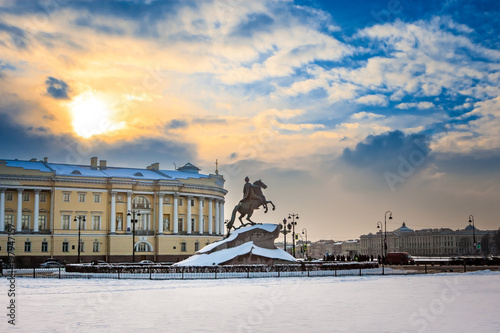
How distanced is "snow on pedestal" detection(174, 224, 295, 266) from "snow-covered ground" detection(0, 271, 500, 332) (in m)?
15.1

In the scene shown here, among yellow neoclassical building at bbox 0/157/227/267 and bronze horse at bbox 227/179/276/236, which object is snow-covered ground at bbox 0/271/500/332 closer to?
bronze horse at bbox 227/179/276/236

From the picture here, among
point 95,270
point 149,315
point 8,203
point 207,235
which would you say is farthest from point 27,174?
point 149,315

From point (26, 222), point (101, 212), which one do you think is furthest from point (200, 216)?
point (26, 222)

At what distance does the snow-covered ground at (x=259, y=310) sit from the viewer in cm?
1538

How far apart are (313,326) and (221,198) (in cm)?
8593

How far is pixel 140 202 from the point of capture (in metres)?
90.0

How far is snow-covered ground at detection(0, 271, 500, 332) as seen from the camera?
50.5 ft

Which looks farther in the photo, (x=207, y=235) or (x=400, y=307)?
(x=207, y=235)

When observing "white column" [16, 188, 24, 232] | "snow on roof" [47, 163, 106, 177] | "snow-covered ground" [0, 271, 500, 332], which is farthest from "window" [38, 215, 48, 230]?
"snow-covered ground" [0, 271, 500, 332]

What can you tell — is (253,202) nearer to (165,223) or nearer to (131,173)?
(165,223)

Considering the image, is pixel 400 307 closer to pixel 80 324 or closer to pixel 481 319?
pixel 481 319

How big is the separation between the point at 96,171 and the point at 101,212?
22.3ft

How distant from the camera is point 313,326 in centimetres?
1539

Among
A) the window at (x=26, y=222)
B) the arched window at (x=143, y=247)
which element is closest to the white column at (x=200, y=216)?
the arched window at (x=143, y=247)
